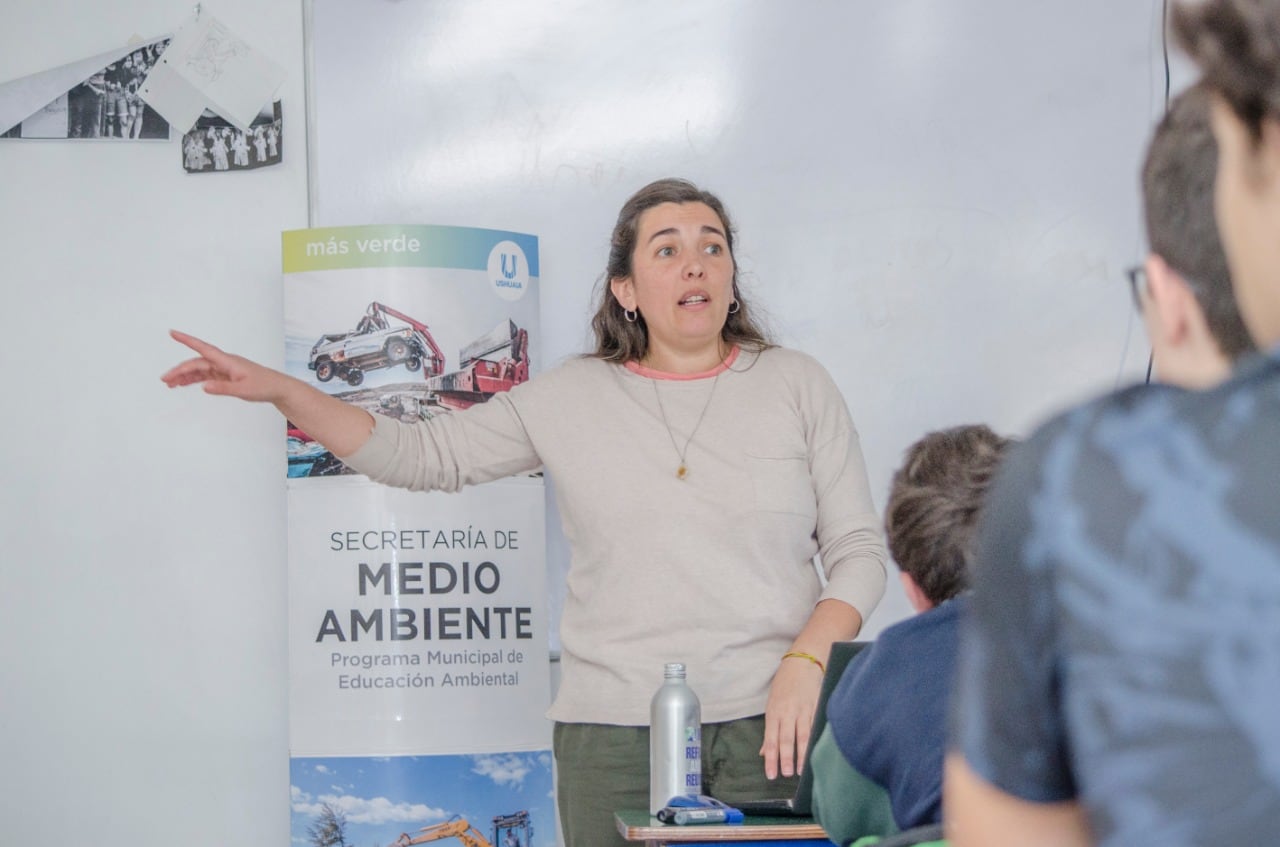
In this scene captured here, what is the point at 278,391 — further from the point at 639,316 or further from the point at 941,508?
the point at 941,508

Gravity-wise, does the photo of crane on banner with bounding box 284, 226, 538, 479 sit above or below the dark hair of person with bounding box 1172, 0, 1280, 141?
above

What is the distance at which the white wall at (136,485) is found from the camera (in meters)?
3.44

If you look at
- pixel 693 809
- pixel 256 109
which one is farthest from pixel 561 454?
pixel 256 109

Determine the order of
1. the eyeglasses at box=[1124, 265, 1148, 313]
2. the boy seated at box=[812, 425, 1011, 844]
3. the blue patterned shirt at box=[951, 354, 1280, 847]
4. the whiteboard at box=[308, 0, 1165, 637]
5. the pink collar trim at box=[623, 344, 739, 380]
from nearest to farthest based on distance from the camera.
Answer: the blue patterned shirt at box=[951, 354, 1280, 847] < the eyeglasses at box=[1124, 265, 1148, 313] < the boy seated at box=[812, 425, 1011, 844] < the pink collar trim at box=[623, 344, 739, 380] < the whiteboard at box=[308, 0, 1165, 637]

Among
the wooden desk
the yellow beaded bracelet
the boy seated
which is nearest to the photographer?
the boy seated

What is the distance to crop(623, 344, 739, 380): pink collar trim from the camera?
2.46 meters

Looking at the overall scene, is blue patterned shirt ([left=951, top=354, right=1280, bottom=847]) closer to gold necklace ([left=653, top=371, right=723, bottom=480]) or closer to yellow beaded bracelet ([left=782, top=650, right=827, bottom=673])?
yellow beaded bracelet ([left=782, top=650, right=827, bottom=673])

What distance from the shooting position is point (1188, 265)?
0.60 m

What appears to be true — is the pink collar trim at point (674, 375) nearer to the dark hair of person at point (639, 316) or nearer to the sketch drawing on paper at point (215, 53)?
the dark hair of person at point (639, 316)

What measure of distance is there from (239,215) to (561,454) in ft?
5.19

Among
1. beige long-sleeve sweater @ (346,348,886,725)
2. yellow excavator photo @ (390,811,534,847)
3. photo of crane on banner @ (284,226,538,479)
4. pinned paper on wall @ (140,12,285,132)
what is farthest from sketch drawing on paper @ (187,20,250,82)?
yellow excavator photo @ (390,811,534,847)

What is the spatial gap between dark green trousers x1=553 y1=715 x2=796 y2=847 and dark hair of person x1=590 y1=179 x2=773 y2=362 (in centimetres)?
71

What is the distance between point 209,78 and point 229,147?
19cm

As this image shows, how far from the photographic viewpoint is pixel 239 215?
139 inches
